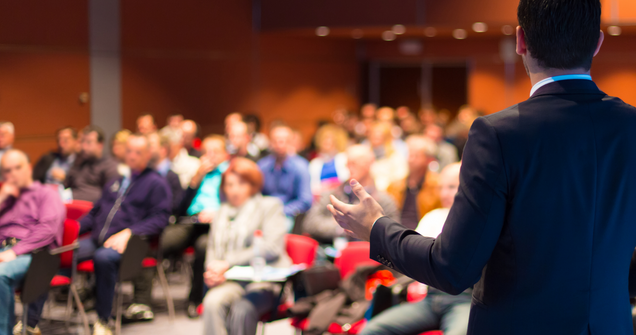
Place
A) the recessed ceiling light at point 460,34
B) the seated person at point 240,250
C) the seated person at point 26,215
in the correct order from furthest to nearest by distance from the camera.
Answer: the recessed ceiling light at point 460,34
the seated person at point 26,215
the seated person at point 240,250

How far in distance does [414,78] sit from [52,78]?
927 centimetres

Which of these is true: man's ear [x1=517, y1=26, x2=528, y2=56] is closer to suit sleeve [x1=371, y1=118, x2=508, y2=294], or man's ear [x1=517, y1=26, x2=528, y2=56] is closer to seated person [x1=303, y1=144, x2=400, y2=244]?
suit sleeve [x1=371, y1=118, x2=508, y2=294]

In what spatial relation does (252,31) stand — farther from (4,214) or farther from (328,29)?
(4,214)

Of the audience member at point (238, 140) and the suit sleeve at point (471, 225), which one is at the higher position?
the suit sleeve at point (471, 225)

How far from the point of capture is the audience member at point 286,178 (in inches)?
242

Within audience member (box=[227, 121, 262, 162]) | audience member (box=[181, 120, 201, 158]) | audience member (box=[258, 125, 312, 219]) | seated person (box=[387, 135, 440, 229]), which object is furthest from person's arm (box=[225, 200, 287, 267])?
audience member (box=[181, 120, 201, 158])

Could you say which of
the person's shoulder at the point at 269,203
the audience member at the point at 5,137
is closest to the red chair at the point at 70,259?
the person's shoulder at the point at 269,203

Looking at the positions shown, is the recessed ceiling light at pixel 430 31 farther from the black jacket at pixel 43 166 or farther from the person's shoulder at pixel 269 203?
the person's shoulder at pixel 269 203

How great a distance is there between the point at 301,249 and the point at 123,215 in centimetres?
180

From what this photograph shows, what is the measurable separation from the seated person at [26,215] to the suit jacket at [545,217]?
3.77m

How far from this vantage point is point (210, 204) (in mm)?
5863

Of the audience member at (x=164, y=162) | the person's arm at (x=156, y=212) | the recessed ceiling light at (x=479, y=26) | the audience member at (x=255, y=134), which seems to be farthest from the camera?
the recessed ceiling light at (x=479, y=26)

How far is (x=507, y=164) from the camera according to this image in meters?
1.11

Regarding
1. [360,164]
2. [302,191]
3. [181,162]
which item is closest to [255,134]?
[181,162]
